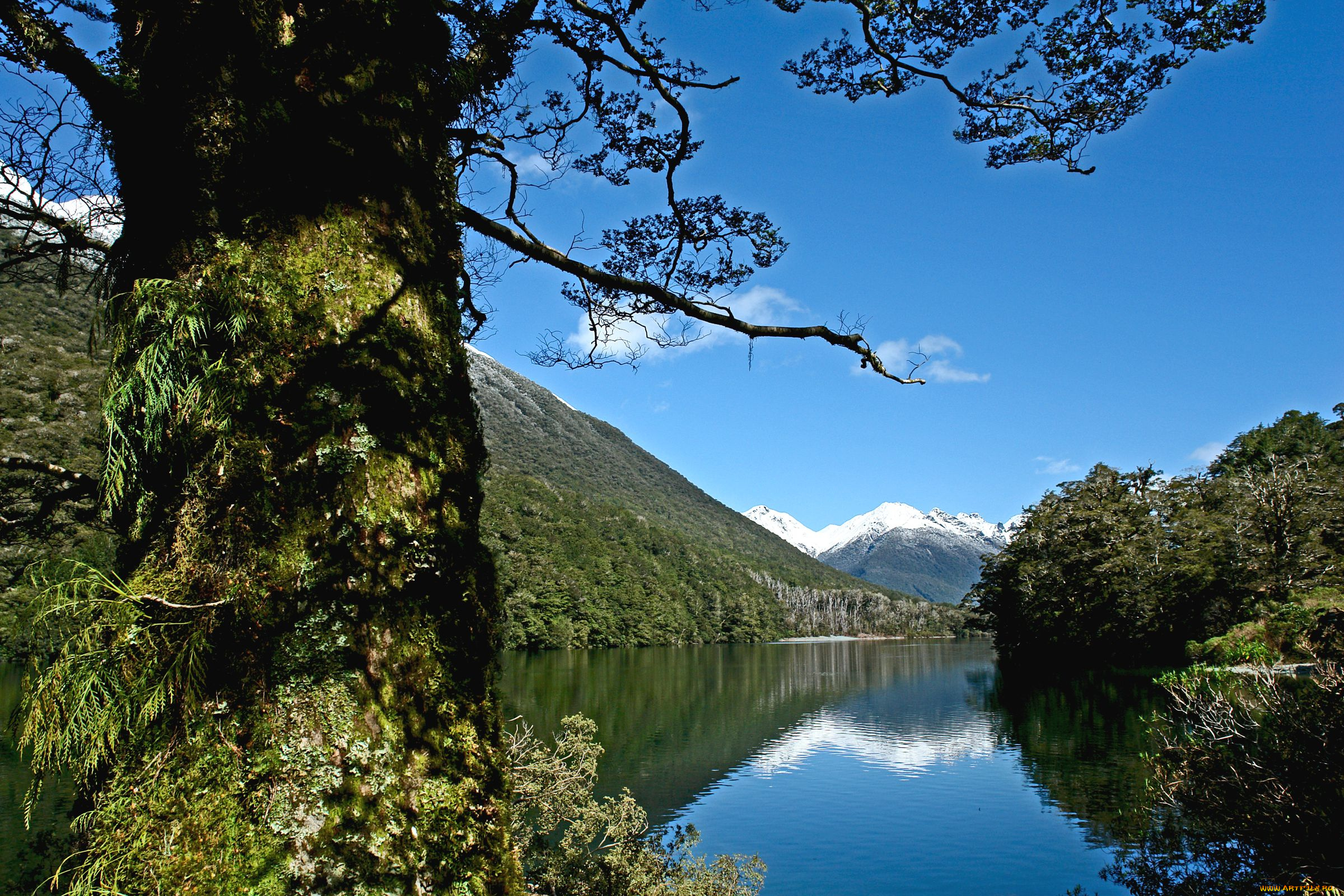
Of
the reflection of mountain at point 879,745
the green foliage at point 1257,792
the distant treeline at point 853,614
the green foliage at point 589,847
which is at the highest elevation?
the green foliage at point 1257,792

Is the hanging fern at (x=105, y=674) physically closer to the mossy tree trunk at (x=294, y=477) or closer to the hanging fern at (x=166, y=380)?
the mossy tree trunk at (x=294, y=477)

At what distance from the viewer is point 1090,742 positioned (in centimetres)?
1881

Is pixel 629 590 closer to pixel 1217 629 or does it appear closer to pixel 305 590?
pixel 1217 629

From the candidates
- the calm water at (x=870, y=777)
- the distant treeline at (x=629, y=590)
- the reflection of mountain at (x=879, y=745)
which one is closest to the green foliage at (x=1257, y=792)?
the calm water at (x=870, y=777)

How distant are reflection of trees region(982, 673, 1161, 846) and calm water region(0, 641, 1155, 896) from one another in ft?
0.26

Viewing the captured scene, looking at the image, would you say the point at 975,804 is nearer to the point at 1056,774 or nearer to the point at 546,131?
the point at 1056,774

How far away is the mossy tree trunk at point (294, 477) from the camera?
49.6 inches

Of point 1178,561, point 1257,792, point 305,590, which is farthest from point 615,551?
point 305,590

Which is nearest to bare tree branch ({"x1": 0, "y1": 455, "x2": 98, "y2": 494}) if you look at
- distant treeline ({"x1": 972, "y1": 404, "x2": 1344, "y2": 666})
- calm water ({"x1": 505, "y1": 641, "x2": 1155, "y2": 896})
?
calm water ({"x1": 505, "y1": 641, "x2": 1155, "y2": 896})

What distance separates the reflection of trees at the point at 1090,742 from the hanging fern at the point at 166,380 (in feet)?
27.5

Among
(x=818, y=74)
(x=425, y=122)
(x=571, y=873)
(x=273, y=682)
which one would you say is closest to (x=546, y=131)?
(x=818, y=74)

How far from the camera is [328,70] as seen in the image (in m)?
1.65

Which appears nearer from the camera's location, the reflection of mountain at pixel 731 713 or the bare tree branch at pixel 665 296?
the bare tree branch at pixel 665 296

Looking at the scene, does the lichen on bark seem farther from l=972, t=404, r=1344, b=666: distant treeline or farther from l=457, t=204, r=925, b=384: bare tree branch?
l=972, t=404, r=1344, b=666: distant treeline
